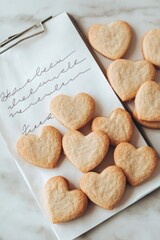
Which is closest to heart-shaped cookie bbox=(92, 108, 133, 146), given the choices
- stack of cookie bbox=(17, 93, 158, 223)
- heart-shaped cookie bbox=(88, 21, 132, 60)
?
stack of cookie bbox=(17, 93, 158, 223)

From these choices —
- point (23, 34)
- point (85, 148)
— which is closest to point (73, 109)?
point (85, 148)

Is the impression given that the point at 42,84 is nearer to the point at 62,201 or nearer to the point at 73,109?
the point at 73,109

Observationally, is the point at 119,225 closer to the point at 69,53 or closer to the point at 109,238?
the point at 109,238

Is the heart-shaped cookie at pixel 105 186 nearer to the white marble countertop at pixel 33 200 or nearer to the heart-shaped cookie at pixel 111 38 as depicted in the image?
the white marble countertop at pixel 33 200

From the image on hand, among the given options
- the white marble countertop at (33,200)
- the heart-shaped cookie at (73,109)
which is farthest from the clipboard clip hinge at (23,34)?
the heart-shaped cookie at (73,109)

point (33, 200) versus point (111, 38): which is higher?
point (111, 38)

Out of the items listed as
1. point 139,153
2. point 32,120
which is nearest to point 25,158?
point 32,120

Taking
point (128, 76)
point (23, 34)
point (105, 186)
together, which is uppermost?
point (23, 34)
